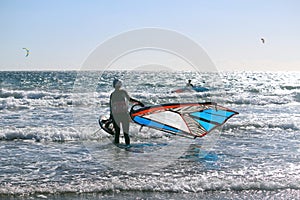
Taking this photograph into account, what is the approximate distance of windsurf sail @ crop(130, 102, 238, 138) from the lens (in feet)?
30.1

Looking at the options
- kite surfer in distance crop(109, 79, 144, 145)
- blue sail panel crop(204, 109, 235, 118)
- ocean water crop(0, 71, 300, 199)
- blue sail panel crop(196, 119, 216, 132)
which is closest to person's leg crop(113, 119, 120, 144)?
kite surfer in distance crop(109, 79, 144, 145)

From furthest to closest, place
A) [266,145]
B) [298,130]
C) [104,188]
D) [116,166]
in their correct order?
[298,130] < [266,145] < [116,166] < [104,188]

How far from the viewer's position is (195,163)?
7035mm

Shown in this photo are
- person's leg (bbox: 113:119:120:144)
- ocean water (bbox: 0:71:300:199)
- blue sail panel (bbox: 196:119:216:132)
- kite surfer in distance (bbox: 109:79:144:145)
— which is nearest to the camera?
ocean water (bbox: 0:71:300:199)

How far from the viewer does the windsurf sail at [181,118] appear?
30.1 feet

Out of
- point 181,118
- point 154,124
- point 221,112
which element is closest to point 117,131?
point 154,124

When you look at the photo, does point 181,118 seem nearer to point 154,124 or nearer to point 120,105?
point 154,124

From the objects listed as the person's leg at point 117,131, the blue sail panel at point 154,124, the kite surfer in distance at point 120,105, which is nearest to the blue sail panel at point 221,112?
the blue sail panel at point 154,124

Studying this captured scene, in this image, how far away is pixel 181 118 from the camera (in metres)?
9.42

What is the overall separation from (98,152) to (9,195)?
3078 mm

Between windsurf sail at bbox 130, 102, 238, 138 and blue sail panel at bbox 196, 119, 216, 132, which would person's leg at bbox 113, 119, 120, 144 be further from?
blue sail panel at bbox 196, 119, 216, 132

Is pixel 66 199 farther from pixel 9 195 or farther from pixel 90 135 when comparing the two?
pixel 90 135

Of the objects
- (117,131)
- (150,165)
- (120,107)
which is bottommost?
(150,165)

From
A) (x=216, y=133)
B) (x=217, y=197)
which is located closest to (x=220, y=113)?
(x=216, y=133)
